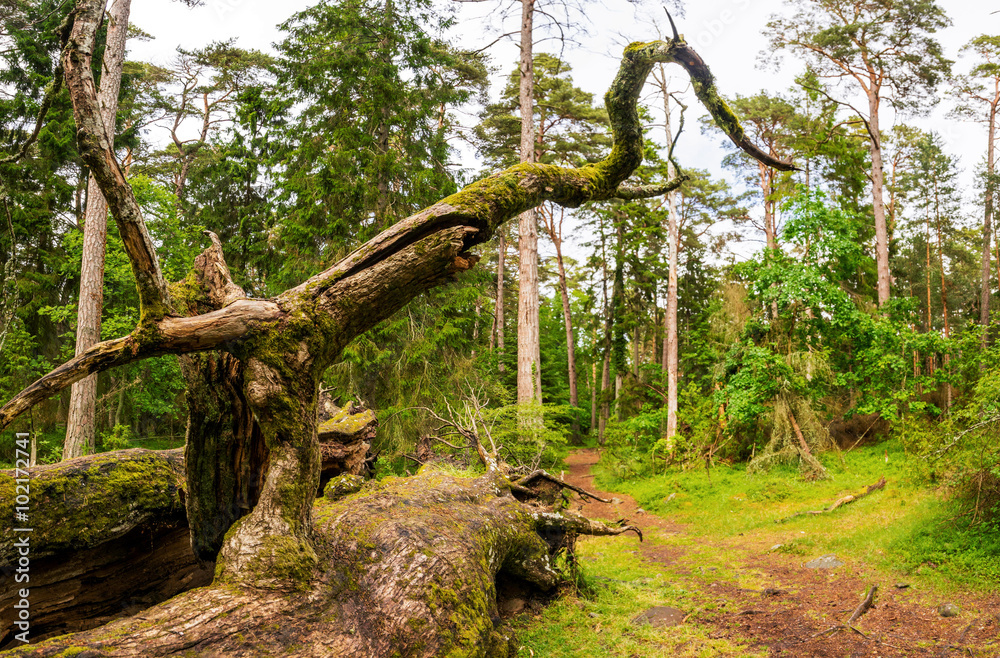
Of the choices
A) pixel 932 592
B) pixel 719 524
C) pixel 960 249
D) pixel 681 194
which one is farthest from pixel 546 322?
pixel 932 592

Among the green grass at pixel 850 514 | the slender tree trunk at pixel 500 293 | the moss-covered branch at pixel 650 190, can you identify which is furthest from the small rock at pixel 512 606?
the slender tree trunk at pixel 500 293

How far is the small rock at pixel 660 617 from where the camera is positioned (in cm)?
537

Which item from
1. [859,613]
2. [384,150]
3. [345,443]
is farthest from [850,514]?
[384,150]

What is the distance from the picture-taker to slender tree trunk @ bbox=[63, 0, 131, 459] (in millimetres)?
10516

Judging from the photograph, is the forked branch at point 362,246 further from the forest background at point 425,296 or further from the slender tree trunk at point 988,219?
the slender tree trunk at point 988,219

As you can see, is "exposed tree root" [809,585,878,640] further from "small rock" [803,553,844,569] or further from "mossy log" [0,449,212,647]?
"mossy log" [0,449,212,647]

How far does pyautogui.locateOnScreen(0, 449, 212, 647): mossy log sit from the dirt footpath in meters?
4.92

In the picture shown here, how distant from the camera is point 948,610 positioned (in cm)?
532

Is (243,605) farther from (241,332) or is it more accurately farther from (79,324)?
(79,324)

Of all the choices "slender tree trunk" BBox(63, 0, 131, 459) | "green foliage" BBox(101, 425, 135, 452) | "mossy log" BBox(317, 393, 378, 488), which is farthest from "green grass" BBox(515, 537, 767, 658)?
"green foliage" BBox(101, 425, 135, 452)

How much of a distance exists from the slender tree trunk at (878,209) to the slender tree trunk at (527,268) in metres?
10.3

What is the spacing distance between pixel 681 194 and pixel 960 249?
13.9 m

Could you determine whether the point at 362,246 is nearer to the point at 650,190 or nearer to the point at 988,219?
the point at 650,190

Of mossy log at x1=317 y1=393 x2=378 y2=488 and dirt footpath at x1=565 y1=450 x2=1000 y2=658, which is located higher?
mossy log at x1=317 y1=393 x2=378 y2=488
